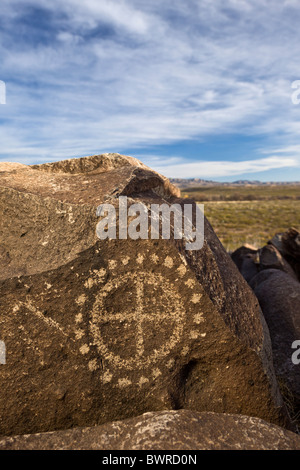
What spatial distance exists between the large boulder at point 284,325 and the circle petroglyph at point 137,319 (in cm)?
257

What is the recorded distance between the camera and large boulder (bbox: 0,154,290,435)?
318 cm

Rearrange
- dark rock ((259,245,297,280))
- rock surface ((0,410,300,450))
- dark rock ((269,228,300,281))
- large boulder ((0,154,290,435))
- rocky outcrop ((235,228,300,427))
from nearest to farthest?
rock surface ((0,410,300,450)) < large boulder ((0,154,290,435)) < rocky outcrop ((235,228,300,427)) < dark rock ((259,245,297,280)) < dark rock ((269,228,300,281))

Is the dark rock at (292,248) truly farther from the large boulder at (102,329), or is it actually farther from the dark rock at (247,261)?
the large boulder at (102,329)

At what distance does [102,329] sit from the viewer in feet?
10.6

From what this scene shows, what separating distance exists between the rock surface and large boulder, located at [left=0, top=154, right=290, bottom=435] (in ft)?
1.89

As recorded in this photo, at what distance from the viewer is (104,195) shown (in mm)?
3535

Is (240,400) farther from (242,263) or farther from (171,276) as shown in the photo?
(242,263)

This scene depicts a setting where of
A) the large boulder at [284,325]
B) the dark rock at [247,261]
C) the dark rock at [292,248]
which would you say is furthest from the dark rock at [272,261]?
the large boulder at [284,325]

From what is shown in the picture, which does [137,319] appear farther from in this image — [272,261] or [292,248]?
[292,248]

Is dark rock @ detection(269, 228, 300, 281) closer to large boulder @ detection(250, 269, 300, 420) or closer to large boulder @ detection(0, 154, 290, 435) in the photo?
large boulder @ detection(250, 269, 300, 420)

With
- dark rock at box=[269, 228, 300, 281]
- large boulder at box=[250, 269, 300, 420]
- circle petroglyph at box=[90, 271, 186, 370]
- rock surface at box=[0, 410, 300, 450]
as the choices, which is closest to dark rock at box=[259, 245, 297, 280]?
dark rock at box=[269, 228, 300, 281]

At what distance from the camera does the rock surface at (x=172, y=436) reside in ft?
7.82

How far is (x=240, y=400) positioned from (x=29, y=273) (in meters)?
2.46
